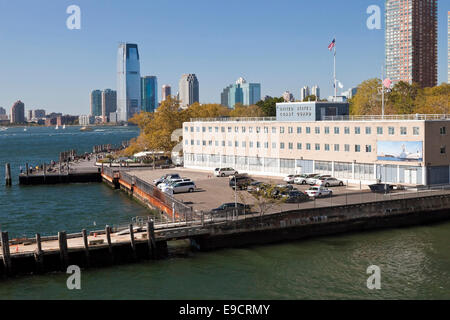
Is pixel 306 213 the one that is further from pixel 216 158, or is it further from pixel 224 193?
pixel 216 158

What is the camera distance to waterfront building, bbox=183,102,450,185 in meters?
65.6

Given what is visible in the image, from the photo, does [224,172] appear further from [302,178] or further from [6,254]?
[6,254]

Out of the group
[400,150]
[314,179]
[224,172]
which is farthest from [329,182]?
[224,172]

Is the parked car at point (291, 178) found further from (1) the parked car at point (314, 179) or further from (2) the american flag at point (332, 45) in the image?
(2) the american flag at point (332, 45)

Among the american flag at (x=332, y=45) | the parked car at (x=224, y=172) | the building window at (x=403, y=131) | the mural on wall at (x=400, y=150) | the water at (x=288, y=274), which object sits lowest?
the water at (x=288, y=274)

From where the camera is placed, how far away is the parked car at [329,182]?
227 feet

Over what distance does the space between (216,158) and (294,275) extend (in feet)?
182

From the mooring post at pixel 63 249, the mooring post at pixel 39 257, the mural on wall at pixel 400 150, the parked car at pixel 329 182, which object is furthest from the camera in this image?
the parked car at pixel 329 182

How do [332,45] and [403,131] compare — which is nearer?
[403,131]

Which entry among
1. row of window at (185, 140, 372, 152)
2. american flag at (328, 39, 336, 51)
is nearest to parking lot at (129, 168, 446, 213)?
row of window at (185, 140, 372, 152)

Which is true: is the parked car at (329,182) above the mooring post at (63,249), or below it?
above

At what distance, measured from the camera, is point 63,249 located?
41438 mm

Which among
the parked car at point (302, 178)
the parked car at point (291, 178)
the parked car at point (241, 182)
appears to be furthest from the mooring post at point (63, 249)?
the parked car at point (291, 178)

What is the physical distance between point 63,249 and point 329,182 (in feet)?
125
